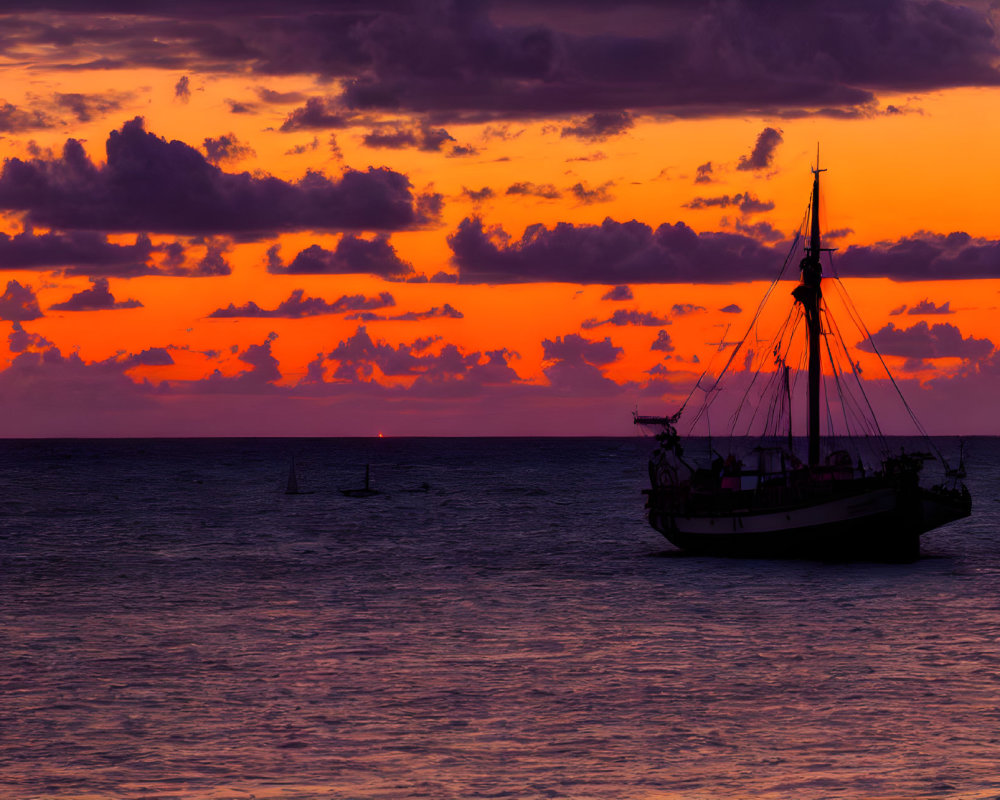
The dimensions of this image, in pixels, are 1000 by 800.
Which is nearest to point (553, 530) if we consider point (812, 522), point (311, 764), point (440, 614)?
point (812, 522)

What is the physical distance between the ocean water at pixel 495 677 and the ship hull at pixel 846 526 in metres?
0.87

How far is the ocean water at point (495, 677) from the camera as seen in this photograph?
19.8 metres

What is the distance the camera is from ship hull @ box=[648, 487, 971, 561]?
5494 cm

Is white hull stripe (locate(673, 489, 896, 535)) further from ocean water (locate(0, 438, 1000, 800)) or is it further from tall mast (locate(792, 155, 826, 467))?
tall mast (locate(792, 155, 826, 467))

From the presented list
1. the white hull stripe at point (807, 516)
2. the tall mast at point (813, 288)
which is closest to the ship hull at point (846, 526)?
the white hull stripe at point (807, 516)

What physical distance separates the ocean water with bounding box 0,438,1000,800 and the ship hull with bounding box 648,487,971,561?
34.3 inches

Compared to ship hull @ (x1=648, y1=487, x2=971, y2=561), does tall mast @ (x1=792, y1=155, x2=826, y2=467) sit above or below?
above

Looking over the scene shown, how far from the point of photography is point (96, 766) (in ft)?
66.7

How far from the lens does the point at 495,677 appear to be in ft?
92.2

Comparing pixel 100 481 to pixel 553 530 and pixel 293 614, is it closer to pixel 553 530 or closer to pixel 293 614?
pixel 553 530

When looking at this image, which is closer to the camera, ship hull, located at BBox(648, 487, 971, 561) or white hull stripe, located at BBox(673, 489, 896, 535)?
white hull stripe, located at BBox(673, 489, 896, 535)

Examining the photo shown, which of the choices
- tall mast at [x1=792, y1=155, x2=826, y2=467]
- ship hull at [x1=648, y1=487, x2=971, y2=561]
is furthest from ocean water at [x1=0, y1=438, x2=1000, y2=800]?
tall mast at [x1=792, y1=155, x2=826, y2=467]

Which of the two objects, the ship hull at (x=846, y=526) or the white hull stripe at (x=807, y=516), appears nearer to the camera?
the white hull stripe at (x=807, y=516)

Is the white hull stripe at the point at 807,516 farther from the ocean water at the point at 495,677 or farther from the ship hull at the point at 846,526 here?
the ocean water at the point at 495,677
